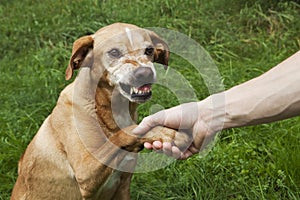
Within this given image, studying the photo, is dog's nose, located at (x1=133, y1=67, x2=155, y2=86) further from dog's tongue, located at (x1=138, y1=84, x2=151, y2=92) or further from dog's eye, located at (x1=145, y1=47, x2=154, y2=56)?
dog's eye, located at (x1=145, y1=47, x2=154, y2=56)

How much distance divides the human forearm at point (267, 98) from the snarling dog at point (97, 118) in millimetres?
813

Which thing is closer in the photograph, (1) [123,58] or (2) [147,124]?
(2) [147,124]

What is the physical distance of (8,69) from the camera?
5.96m

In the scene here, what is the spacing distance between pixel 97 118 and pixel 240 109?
123 centimetres

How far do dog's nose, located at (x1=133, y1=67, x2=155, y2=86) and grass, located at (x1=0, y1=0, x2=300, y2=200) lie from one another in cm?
93

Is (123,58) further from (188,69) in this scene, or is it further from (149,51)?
(188,69)

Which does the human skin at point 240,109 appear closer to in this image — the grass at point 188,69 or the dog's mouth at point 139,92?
the dog's mouth at point 139,92

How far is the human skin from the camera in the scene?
226 cm

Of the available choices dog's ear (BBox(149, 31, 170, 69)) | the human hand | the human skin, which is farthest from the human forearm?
dog's ear (BBox(149, 31, 170, 69))

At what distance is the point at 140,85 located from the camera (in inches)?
129

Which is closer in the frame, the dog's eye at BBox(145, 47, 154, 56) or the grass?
the dog's eye at BBox(145, 47, 154, 56)

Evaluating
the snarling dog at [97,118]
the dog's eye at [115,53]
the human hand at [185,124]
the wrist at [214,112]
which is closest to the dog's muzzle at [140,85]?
the snarling dog at [97,118]

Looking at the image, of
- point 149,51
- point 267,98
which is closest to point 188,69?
point 149,51

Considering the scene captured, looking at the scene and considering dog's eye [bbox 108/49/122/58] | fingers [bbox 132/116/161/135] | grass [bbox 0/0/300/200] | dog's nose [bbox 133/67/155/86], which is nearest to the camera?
fingers [bbox 132/116/161/135]
